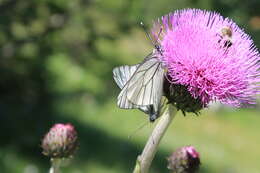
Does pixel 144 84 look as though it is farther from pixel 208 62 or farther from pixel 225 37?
pixel 225 37

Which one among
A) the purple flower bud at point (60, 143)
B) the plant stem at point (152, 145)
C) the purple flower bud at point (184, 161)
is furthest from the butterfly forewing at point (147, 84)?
the purple flower bud at point (60, 143)

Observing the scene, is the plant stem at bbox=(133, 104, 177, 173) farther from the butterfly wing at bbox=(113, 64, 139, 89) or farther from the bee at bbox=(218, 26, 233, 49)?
the bee at bbox=(218, 26, 233, 49)

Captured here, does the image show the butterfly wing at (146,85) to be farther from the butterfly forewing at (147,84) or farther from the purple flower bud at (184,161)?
the purple flower bud at (184,161)

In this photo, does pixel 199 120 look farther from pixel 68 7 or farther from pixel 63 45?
pixel 68 7

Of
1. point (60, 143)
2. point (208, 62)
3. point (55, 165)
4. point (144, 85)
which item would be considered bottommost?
point (55, 165)

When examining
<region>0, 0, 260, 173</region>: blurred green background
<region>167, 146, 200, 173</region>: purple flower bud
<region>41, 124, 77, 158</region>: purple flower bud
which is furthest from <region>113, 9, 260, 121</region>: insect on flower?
<region>0, 0, 260, 173</region>: blurred green background

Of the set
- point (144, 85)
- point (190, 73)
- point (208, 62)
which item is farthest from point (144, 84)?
point (208, 62)

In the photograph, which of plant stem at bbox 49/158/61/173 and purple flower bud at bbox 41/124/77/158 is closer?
plant stem at bbox 49/158/61/173
